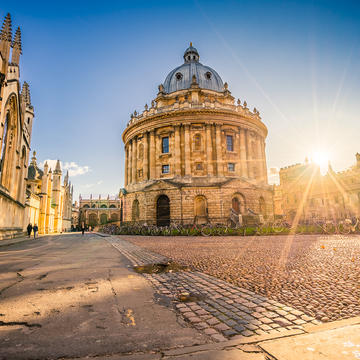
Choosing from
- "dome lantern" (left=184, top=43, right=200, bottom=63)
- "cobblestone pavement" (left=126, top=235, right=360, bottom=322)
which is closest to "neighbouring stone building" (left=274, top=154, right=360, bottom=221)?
"dome lantern" (left=184, top=43, right=200, bottom=63)

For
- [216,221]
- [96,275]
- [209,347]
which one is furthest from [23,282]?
[216,221]

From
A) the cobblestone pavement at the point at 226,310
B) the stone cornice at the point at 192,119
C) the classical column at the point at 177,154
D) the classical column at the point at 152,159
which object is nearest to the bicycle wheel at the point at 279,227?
the classical column at the point at 177,154

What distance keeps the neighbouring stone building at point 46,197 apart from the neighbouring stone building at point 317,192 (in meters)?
39.3

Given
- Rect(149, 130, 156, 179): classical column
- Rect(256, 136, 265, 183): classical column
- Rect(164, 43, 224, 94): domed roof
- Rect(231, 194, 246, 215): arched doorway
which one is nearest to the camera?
Rect(231, 194, 246, 215): arched doorway

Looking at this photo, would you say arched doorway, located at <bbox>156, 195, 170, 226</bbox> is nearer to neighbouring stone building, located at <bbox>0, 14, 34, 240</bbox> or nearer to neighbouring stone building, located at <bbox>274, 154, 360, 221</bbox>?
neighbouring stone building, located at <bbox>0, 14, 34, 240</bbox>

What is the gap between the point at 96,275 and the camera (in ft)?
18.2

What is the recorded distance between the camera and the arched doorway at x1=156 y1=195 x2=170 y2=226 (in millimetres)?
32250

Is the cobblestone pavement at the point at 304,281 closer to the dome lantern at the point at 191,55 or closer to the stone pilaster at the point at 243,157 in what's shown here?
the stone pilaster at the point at 243,157

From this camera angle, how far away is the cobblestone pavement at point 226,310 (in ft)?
9.11

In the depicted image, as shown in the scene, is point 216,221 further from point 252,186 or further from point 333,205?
point 333,205

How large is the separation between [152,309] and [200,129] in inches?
1272

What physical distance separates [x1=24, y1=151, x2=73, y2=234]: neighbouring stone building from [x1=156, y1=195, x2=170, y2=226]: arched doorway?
15.2 meters

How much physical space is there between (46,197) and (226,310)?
41.0 metres

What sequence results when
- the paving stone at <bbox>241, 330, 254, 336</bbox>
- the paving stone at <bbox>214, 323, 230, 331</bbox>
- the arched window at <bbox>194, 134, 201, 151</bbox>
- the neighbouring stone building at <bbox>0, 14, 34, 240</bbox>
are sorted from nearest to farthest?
the paving stone at <bbox>241, 330, 254, 336</bbox>
the paving stone at <bbox>214, 323, 230, 331</bbox>
the neighbouring stone building at <bbox>0, 14, 34, 240</bbox>
the arched window at <bbox>194, 134, 201, 151</bbox>
